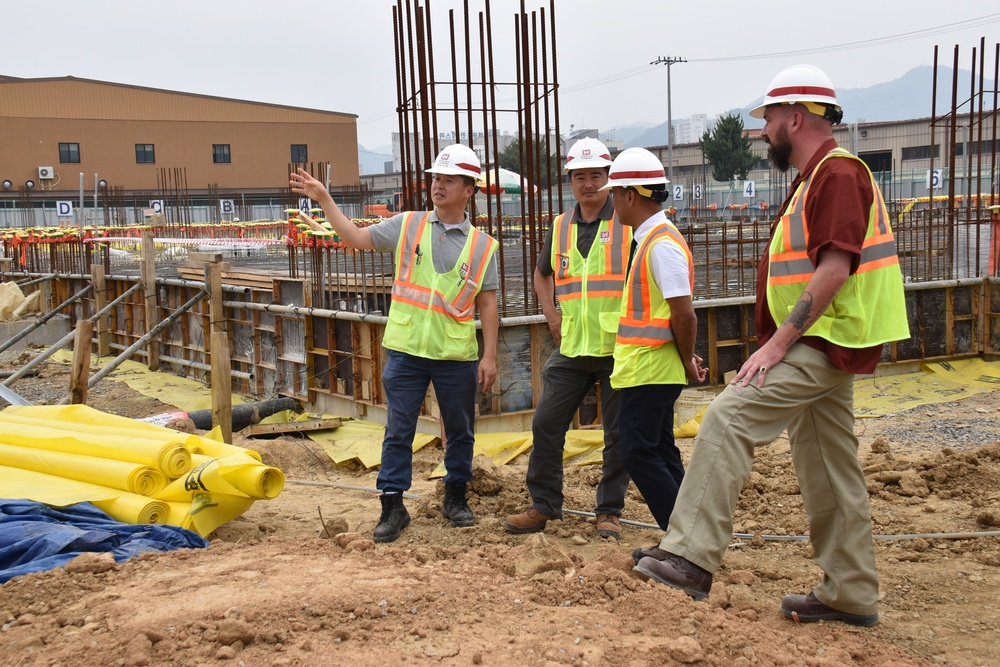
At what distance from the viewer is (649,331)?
4391mm

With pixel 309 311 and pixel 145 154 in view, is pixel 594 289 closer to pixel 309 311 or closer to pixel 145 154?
pixel 309 311

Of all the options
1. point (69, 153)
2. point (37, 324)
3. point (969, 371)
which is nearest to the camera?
point (969, 371)

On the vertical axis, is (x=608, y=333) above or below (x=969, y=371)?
above

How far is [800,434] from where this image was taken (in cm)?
350

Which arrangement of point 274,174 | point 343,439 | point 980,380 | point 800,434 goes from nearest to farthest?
point 800,434 → point 343,439 → point 980,380 → point 274,174

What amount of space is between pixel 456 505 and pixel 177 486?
5.12 ft

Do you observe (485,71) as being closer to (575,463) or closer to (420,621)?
(575,463)

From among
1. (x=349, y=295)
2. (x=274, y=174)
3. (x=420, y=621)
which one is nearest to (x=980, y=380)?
(x=349, y=295)

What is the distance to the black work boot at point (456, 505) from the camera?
539 cm

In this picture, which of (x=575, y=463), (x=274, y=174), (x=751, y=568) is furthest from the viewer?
(x=274, y=174)

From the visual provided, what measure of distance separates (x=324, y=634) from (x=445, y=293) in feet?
→ 8.12

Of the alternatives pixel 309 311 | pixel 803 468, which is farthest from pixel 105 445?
pixel 309 311

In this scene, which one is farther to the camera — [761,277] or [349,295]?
[349,295]

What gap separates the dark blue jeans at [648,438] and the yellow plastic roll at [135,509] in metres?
2.50
